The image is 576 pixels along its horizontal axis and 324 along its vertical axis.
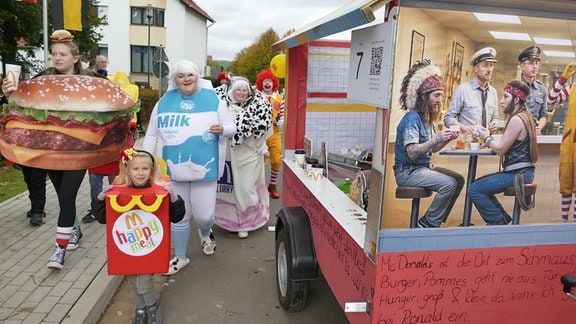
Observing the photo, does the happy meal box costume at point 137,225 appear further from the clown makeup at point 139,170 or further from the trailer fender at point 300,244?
the trailer fender at point 300,244

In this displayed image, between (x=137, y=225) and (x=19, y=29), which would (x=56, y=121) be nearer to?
(x=137, y=225)

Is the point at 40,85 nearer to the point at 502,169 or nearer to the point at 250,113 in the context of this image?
the point at 250,113

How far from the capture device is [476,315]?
2250 mm

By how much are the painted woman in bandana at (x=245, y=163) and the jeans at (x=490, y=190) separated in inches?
125

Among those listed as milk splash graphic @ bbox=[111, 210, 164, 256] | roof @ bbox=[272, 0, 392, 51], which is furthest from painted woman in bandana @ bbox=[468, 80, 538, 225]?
milk splash graphic @ bbox=[111, 210, 164, 256]

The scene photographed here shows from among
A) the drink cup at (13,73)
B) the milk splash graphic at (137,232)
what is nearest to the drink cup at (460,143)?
the milk splash graphic at (137,232)

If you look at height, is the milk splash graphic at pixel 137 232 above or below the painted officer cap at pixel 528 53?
below

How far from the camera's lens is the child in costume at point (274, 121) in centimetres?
695

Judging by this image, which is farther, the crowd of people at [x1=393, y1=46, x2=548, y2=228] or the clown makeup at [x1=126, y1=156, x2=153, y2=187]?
the clown makeup at [x1=126, y1=156, x2=153, y2=187]

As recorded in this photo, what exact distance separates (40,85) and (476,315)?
3.10m

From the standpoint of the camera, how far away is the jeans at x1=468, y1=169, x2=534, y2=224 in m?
2.11

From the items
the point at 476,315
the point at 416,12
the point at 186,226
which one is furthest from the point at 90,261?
the point at 416,12

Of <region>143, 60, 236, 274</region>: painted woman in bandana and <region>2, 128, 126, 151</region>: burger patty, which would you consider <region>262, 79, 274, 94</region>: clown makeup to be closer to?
<region>143, 60, 236, 274</region>: painted woman in bandana

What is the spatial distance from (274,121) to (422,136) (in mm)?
5057
